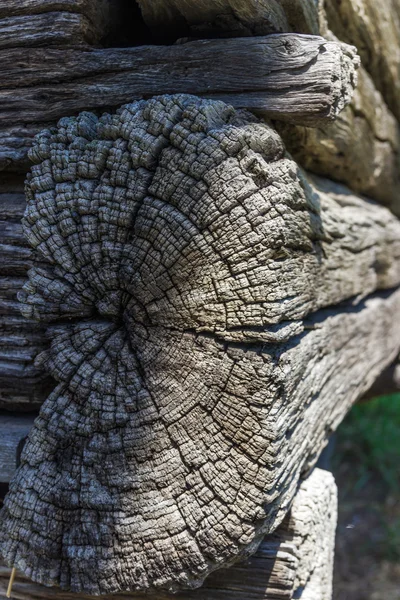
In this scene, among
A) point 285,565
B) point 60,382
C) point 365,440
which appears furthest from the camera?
point 365,440

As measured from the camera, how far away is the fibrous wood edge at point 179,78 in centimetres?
141

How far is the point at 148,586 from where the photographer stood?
4.29ft

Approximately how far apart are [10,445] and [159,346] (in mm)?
554

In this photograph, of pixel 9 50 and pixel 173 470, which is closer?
pixel 173 470

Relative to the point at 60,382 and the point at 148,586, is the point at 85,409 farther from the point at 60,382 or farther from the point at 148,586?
the point at 148,586

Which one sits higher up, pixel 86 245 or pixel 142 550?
pixel 86 245

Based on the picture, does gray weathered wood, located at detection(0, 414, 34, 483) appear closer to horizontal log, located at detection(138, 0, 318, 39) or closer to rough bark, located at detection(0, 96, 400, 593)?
rough bark, located at detection(0, 96, 400, 593)

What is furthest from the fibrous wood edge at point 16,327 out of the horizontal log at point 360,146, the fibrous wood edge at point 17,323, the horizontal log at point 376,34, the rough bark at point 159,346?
the horizontal log at point 376,34

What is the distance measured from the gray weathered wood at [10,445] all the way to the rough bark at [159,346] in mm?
155

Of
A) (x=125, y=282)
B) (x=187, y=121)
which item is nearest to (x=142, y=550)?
(x=125, y=282)

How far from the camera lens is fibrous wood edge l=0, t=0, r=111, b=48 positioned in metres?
1.50

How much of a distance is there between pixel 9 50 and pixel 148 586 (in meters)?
1.37

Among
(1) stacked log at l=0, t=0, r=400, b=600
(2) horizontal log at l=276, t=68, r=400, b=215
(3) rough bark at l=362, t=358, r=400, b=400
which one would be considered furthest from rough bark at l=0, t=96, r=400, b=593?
(3) rough bark at l=362, t=358, r=400, b=400

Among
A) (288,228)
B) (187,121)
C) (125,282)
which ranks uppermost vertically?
(187,121)
